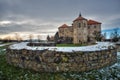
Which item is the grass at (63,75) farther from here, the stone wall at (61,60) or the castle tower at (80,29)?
the castle tower at (80,29)

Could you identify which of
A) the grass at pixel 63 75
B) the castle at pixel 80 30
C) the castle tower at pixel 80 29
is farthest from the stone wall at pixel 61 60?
the castle tower at pixel 80 29

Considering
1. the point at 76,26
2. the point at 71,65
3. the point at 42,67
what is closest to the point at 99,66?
the point at 71,65

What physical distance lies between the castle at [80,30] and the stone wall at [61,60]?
996 inches

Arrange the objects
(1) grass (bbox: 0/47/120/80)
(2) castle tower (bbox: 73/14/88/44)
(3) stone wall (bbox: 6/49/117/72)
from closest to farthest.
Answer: (1) grass (bbox: 0/47/120/80), (3) stone wall (bbox: 6/49/117/72), (2) castle tower (bbox: 73/14/88/44)

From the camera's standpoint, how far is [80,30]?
129 feet

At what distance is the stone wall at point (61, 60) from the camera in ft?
26.7

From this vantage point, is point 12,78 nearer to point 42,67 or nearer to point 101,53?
point 42,67

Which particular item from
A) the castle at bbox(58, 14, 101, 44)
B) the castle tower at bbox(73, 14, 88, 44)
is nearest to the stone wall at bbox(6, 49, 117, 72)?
the castle at bbox(58, 14, 101, 44)

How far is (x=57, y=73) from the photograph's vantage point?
317 inches

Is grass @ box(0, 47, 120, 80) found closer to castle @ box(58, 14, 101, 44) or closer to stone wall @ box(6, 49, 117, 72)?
stone wall @ box(6, 49, 117, 72)

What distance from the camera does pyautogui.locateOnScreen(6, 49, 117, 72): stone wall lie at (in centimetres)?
812

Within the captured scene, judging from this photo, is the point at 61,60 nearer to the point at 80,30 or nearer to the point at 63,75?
the point at 63,75

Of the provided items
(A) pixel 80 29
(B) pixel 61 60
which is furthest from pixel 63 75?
(A) pixel 80 29

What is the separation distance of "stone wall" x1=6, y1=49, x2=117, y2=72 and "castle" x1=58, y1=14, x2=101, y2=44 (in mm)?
25305
